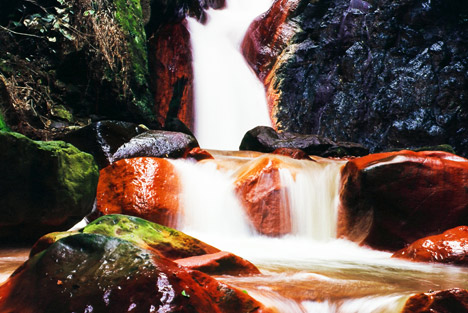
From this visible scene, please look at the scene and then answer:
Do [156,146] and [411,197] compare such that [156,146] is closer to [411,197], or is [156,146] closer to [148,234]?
[148,234]

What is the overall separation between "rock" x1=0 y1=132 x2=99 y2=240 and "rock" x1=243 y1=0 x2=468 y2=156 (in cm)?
920

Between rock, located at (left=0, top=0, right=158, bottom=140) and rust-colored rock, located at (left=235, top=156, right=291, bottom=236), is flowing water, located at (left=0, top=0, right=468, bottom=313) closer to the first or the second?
rust-colored rock, located at (left=235, top=156, right=291, bottom=236)

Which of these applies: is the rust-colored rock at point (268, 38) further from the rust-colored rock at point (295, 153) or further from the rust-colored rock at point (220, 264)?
the rust-colored rock at point (220, 264)

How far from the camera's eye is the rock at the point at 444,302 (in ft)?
6.07

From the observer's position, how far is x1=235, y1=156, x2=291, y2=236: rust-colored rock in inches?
205

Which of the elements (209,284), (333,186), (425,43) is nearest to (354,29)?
(425,43)

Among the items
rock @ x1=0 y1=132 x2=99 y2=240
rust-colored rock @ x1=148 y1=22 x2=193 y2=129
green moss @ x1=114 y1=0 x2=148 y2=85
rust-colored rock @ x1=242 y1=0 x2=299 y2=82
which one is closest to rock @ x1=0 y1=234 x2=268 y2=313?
rock @ x1=0 y1=132 x2=99 y2=240

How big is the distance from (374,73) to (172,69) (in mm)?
6998

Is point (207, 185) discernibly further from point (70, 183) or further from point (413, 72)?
point (413, 72)

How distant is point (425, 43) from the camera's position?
10969 mm

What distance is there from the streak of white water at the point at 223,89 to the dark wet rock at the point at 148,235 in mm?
9089

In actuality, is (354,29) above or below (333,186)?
above

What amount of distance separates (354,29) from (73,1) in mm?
8903

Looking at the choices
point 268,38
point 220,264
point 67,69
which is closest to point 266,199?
point 220,264
